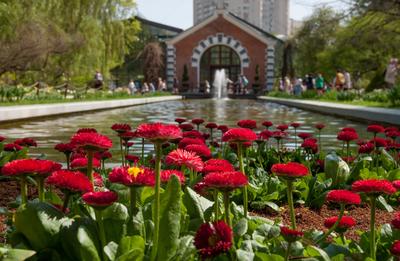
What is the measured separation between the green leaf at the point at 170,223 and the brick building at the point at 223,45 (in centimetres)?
4738

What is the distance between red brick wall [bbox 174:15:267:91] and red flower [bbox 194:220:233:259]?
158 feet

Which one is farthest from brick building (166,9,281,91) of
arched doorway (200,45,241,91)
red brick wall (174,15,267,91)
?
arched doorway (200,45,241,91)

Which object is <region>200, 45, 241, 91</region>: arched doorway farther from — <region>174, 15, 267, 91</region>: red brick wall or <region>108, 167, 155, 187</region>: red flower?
<region>108, 167, 155, 187</region>: red flower

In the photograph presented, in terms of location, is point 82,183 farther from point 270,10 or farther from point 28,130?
Answer: point 270,10

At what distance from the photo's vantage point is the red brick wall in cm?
4953

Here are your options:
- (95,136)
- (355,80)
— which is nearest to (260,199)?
(95,136)

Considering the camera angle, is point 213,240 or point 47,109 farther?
point 47,109

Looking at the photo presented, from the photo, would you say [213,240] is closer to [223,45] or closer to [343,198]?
[343,198]

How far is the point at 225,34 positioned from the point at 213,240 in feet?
162

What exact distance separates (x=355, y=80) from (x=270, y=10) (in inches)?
3639

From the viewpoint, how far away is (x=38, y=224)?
1921mm

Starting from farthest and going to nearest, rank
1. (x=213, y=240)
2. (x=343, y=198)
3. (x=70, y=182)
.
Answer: (x=343, y=198) < (x=70, y=182) < (x=213, y=240)

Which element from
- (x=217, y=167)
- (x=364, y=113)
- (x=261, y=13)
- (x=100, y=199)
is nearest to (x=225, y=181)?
(x=100, y=199)

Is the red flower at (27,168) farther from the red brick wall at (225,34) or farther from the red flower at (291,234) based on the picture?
the red brick wall at (225,34)
